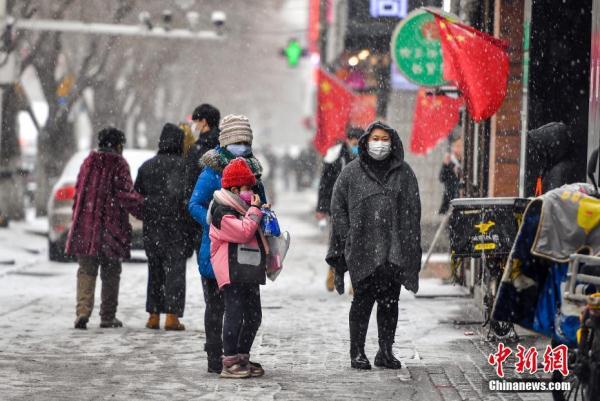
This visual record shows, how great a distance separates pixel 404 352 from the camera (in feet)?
36.8

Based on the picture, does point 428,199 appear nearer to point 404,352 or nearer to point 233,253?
point 404,352

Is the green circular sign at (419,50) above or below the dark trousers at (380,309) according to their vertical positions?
above

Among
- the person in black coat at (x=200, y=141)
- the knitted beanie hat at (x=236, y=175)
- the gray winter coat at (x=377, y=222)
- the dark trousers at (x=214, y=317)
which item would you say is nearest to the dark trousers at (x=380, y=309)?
the gray winter coat at (x=377, y=222)

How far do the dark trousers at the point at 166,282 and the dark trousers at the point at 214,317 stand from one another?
90.8 inches

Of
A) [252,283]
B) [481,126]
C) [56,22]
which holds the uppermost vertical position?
[56,22]

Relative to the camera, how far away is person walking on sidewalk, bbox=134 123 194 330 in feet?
40.7

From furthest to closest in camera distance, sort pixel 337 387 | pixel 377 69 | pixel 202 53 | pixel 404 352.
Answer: pixel 202 53
pixel 377 69
pixel 404 352
pixel 337 387

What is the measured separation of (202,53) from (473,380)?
45.6 metres

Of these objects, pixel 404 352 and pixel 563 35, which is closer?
pixel 404 352

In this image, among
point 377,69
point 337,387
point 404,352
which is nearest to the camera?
point 337,387

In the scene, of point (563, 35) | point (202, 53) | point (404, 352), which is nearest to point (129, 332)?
point (404, 352)

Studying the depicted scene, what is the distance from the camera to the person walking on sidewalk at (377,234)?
10086 millimetres

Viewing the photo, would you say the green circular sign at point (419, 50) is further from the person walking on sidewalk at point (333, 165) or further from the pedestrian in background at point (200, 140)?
the pedestrian in background at point (200, 140)

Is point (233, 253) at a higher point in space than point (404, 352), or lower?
higher
